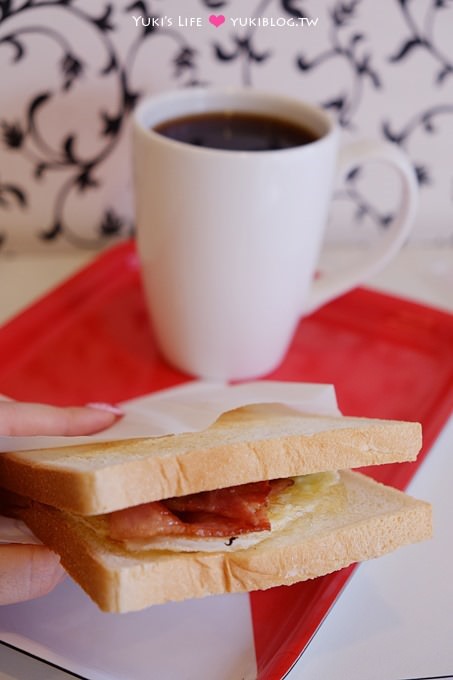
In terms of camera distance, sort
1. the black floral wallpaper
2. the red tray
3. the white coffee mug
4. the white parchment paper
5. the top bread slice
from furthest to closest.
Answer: the black floral wallpaper, the red tray, the white coffee mug, the white parchment paper, the top bread slice

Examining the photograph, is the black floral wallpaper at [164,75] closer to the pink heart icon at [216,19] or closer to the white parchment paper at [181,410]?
the pink heart icon at [216,19]

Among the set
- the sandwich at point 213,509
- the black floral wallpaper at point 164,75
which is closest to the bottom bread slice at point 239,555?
the sandwich at point 213,509

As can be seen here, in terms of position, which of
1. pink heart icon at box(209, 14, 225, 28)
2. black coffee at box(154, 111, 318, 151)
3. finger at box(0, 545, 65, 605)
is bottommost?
finger at box(0, 545, 65, 605)

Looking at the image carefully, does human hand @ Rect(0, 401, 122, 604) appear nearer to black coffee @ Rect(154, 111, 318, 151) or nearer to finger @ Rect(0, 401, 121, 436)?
finger @ Rect(0, 401, 121, 436)

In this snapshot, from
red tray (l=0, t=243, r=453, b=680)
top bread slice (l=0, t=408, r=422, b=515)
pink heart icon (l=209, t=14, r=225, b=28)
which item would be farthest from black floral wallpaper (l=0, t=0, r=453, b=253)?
top bread slice (l=0, t=408, r=422, b=515)

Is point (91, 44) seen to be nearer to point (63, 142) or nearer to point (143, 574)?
point (63, 142)

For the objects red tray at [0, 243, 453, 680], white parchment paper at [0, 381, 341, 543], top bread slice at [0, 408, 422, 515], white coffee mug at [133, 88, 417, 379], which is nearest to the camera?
top bread slice at [0, 408, 422, 515]

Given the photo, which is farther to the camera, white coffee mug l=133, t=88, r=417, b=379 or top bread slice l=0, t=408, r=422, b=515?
white coffee mug l=133, t=88, r=417, b=379
